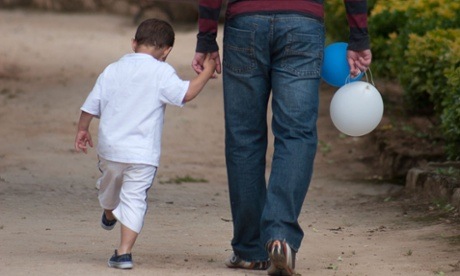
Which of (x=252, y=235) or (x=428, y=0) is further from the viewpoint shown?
(x=428, y=0)

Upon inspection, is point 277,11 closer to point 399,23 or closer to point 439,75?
point 439,75

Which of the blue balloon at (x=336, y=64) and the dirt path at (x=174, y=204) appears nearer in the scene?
the blue balloon at (x=336, y=64)

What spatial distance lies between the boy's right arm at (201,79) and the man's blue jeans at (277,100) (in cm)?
8

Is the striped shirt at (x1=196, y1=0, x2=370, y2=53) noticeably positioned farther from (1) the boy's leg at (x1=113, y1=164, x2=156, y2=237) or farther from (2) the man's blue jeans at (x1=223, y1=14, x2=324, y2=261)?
(1) the boy's leg at (x1=113, y1=164, x2=156, y2=237)

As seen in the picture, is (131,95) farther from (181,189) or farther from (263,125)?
(181,189)

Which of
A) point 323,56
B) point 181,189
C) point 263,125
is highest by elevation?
point 323,56

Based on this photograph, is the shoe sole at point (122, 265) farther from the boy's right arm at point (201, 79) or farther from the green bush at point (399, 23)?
the green bush at point (399, 23)

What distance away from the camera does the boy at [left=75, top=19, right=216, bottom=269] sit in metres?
5.24

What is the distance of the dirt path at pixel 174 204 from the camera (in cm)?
563

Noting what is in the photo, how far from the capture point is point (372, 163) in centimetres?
997

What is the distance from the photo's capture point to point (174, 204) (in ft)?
26.1

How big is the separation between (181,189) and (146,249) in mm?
2835

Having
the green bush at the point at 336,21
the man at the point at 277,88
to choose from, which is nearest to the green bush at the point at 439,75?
the green bush at the point at 336,21

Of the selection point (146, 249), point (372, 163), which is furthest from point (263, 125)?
point (372, 163)
